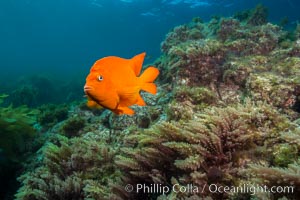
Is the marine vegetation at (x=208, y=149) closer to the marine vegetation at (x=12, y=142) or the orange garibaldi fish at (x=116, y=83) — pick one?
the orange garibaldi fish at (x=116, y=83)

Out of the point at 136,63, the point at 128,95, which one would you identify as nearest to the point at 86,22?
the point at 136,63

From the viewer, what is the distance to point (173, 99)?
14.0ft

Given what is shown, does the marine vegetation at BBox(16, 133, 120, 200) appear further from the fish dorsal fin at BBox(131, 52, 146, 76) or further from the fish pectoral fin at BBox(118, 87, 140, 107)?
the fish dorsal fin at BBox(131, 52, 146, 76)

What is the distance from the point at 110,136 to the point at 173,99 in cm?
160

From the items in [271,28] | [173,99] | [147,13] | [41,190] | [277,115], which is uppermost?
[147,13]

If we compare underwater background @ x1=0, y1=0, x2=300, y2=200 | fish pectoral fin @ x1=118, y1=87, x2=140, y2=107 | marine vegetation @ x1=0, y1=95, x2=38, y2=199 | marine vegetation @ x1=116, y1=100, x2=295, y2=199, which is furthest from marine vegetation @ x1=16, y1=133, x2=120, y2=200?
fish pectoral fin @ x1=118, y1=87, x2=140, y2=107

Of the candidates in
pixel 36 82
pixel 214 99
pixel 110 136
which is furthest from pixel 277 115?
pixel 36 82

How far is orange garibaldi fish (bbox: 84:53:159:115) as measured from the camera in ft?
5.86

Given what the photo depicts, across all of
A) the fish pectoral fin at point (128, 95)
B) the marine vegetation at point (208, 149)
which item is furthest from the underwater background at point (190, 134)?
the fish pectoral fin at point (128, 95)

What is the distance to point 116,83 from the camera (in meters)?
1.90

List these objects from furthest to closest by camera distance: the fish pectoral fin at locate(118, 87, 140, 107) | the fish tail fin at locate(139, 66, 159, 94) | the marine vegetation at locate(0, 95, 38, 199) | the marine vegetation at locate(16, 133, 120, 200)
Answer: the marine vegetation at locate(0, 95, 38, 199) < the marine vegetation at locate(16, 133, 120, 200) < the fish tail fin at locate(139, 66, 159, 94) < the fish pectoral fin at locate(118, 87, 140, 107)

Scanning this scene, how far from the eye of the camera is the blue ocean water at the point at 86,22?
30.6 meters

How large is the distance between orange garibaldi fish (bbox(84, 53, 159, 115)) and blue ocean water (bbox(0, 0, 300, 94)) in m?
5.21

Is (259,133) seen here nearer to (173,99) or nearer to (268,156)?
(268,156)
